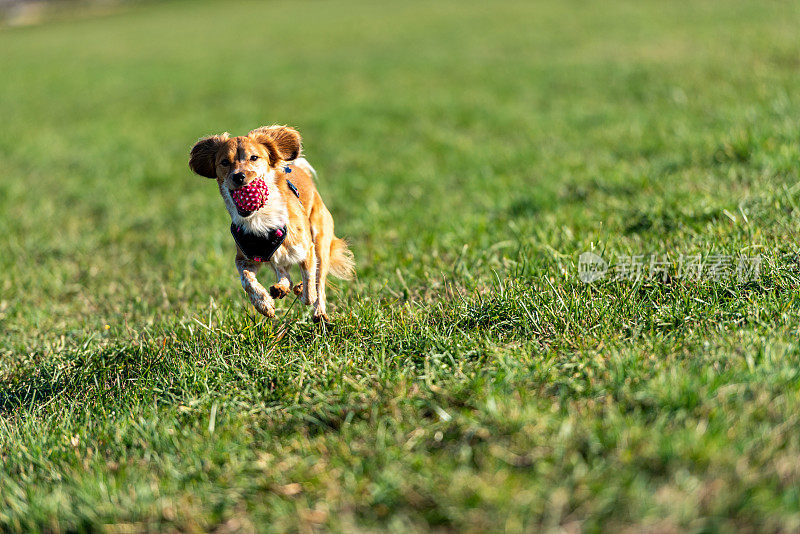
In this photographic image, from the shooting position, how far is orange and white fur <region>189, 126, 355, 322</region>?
282 cm

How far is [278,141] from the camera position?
294cm

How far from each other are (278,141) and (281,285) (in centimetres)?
71

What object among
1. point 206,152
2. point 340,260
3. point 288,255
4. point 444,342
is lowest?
point 444,342

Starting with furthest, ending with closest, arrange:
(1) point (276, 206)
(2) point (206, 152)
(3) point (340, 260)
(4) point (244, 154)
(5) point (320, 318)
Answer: (3) point (340, 260)
(5) point (320, 318)
(1) point (276, 206)
(2) point (206, 152)
(4) point (244, 154)

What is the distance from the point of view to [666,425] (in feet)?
8.31

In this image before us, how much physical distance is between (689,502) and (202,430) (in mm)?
2111

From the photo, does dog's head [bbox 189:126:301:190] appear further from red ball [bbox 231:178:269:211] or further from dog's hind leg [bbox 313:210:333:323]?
dog's hind leg [bbox 313:210:333:323]

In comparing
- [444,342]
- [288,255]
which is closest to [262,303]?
[288,255]

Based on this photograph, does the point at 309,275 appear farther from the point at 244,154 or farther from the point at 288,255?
the point at 244,154

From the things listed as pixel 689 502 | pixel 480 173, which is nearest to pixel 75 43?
pixel 480 173

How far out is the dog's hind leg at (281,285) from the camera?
3.10 metres

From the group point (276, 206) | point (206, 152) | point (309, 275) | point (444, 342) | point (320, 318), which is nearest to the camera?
point (206, 152)

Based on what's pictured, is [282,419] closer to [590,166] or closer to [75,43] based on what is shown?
[590,166]

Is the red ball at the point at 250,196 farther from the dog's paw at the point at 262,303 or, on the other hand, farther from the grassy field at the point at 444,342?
the grassy field at the point at 444,342
